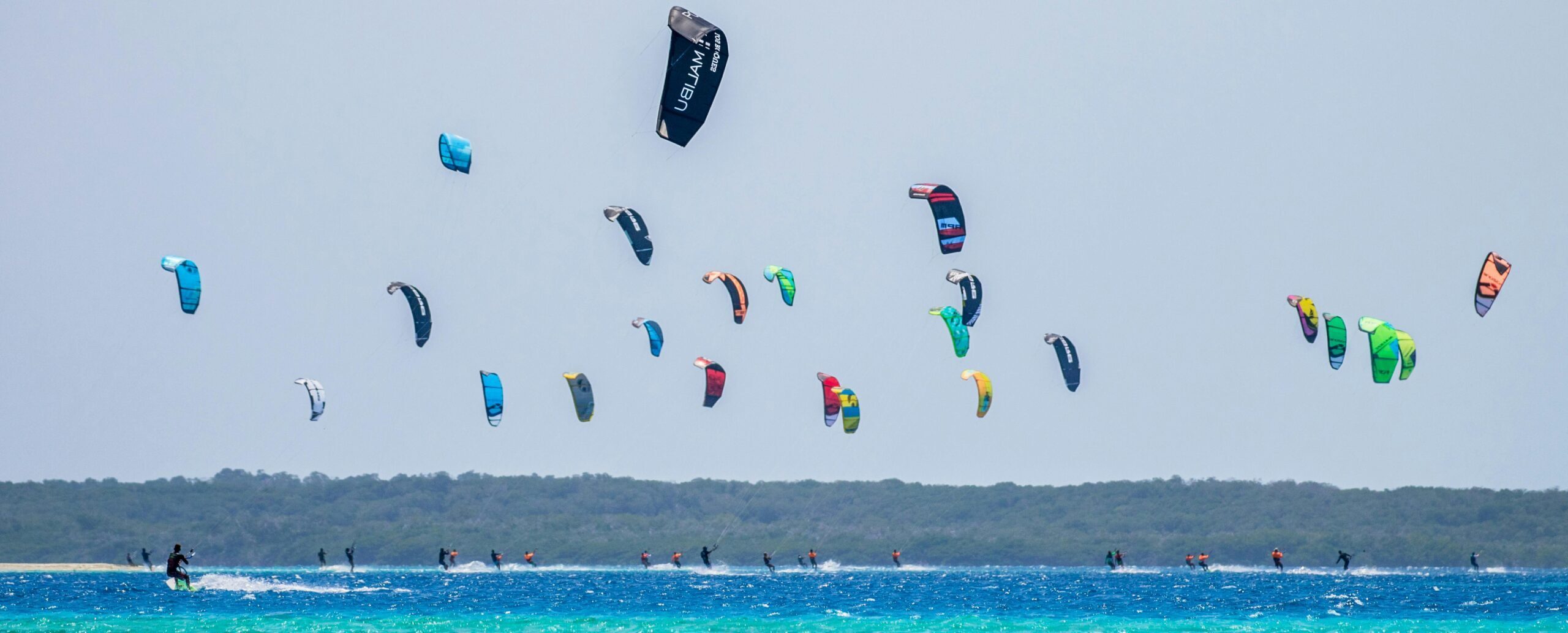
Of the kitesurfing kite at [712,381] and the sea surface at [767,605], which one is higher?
the kitesurfing kite at [712,381]

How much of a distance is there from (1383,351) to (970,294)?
8381mm

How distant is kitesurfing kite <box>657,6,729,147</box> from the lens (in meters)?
22.7

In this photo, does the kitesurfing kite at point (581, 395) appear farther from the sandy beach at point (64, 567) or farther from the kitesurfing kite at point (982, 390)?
the sandy beach at point (64, 567)

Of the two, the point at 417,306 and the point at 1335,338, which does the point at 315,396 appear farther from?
the point at 1335,338

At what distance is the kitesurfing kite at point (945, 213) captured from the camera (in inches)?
1361

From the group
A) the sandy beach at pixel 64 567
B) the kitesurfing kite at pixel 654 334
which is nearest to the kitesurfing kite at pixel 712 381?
the kitesurfing kite at pixel 654 334

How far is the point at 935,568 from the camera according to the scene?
105312mm

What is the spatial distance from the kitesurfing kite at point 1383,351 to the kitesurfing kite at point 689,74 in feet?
60.3

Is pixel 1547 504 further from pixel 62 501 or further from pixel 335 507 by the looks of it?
pixel 62 501

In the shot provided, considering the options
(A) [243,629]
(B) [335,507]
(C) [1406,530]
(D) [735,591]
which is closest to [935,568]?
(C) [1406,530]

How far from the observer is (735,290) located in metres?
40.3

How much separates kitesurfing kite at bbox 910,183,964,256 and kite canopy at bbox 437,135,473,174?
8476 mm

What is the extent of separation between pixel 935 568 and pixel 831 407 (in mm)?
62827

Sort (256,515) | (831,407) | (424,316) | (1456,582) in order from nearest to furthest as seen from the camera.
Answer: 1. (424,316)
2. (831,407)
3. (1456,582)
4. (256,515)
